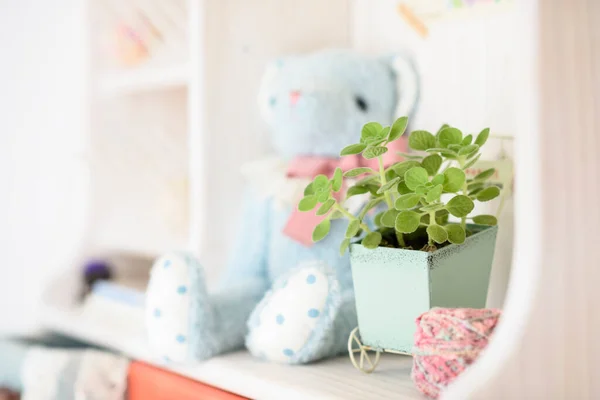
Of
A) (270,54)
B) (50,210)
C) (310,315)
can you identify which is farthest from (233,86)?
(50,210)

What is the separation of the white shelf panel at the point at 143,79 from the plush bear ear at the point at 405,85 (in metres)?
0.36

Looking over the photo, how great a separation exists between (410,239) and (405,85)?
36cm

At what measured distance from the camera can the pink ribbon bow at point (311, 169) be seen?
856mm

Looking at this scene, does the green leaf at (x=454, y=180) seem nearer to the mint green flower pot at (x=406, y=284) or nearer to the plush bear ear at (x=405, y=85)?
the mint green flower pot at (x=406, y=284)

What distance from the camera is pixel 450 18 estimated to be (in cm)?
92

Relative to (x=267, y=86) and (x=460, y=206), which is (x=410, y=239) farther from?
(x=267, y=86)

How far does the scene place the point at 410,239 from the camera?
67 cm

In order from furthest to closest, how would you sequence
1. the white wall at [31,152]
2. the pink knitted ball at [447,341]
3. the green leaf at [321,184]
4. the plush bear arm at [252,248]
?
the white wall at [31,152] < the plush bear arm at [252,248] < the green leaf at [321,184] < the pink knitted ball at [447,341]

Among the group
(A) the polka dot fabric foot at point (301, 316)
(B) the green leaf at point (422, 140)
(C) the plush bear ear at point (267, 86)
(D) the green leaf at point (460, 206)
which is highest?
(C) the plush bear ear at point (267, 86)

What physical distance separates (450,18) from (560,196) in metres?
0.54

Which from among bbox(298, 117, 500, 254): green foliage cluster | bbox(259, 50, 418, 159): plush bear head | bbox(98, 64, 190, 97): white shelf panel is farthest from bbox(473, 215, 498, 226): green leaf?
bbox(98, 64, 190, 97): white shelf panel

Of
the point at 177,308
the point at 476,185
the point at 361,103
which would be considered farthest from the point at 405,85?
the point at 177,308

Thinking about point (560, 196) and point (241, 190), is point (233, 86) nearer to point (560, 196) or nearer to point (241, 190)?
point (241, 190)

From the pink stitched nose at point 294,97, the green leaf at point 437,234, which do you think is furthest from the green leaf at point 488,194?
the pink stitched nose at point 294,97
